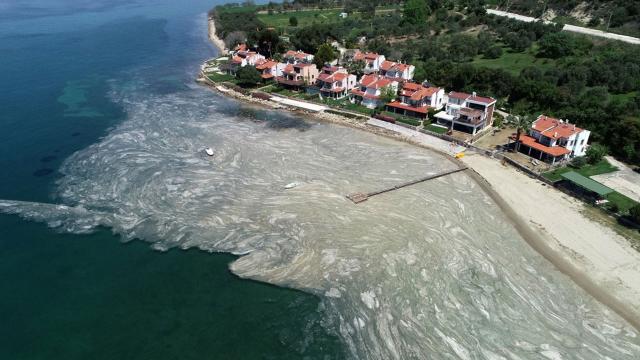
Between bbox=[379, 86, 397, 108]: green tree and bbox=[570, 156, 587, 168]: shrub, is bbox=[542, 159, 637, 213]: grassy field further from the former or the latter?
bbox=[379, 86, 397, 108]: green tree

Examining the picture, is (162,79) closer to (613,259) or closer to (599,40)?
(613,259)

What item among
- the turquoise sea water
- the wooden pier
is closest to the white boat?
the wooden pier

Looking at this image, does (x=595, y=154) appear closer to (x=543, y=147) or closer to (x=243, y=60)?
(x=543, y=147)

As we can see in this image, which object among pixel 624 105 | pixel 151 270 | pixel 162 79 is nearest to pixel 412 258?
pixel 151 270

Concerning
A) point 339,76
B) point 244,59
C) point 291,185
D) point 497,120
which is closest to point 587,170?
point 497,120

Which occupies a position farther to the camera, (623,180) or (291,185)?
(623,180)
